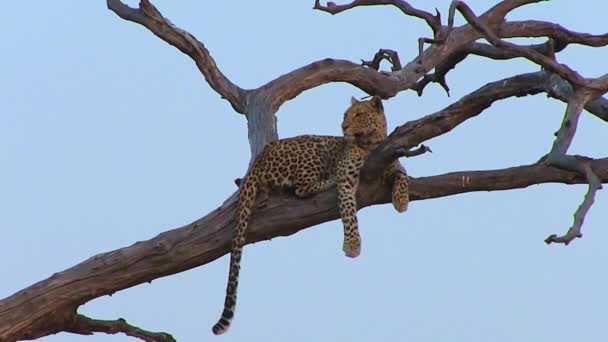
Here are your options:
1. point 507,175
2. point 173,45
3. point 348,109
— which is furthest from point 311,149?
point 173,45

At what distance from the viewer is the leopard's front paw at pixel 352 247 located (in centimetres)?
958

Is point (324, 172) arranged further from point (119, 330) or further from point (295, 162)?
point (119, 330)

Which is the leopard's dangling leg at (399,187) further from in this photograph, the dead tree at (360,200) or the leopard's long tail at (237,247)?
the leopard's long tail at (237,247)

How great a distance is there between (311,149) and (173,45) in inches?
91.5

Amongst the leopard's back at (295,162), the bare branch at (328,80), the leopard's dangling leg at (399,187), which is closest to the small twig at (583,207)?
the leopard's dangling leg at (399,187)

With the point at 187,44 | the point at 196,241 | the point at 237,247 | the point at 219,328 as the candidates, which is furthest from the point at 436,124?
the point at 187,44

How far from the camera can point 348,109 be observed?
10.2m

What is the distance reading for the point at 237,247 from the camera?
9.73m

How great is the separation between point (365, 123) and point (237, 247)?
4.51 feet

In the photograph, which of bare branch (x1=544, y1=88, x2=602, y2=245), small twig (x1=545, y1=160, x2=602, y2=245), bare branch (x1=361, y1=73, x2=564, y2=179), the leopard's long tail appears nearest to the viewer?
small twig (x1=545, y1=160, x2=602, y2=245)

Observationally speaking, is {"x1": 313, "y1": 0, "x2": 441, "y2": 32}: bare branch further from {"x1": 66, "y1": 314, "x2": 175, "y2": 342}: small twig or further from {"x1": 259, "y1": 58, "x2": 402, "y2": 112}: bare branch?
{"x1": 66, "y1": 314, "x2": 175, "y2": 342}: small twig

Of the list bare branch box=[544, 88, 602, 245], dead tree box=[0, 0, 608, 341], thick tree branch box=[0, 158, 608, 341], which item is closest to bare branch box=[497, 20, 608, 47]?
dead tree box=[0, 0, 608, 341]

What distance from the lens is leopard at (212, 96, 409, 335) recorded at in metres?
9.59

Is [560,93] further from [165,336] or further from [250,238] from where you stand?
[165,336]
